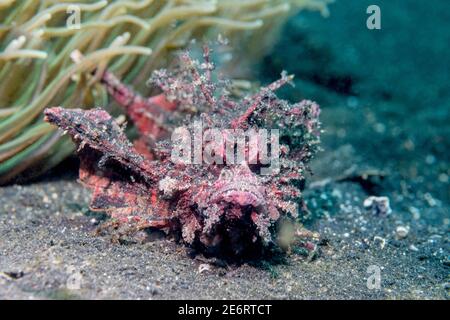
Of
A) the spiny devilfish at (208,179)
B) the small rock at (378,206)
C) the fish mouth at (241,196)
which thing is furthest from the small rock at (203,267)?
the small rock at (378,206)

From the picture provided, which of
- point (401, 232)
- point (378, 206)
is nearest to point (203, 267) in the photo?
point (401, 232)

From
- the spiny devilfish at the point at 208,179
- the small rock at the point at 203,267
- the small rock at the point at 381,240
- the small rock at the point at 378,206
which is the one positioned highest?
the spiny devilfish at the point at 208,179

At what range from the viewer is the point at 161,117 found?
4.13 m

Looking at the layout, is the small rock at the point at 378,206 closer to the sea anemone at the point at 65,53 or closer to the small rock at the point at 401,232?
the small rock at the point at 401,232

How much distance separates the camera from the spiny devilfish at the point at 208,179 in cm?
261

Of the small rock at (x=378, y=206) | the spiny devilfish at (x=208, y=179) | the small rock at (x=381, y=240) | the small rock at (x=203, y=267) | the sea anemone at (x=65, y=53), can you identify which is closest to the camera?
the spiny devilfish at (x=208, y=179)

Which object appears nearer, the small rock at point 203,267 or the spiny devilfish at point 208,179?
the spiny devilfish at point 208,179

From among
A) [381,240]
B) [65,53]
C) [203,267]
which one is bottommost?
[381,240]

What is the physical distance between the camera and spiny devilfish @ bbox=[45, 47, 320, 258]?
2.61m

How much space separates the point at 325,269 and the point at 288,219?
1.50ft

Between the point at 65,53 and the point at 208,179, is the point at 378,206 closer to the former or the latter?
the point at 208,179

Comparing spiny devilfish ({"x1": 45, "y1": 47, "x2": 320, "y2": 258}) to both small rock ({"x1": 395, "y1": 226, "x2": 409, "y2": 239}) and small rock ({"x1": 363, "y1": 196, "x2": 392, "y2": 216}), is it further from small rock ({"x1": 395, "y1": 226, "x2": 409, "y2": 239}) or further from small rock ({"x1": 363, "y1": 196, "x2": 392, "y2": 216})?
small rock ({"x1": 363, "y1": 196, "x2": 392, "y2": 216})

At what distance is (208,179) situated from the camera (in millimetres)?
2742

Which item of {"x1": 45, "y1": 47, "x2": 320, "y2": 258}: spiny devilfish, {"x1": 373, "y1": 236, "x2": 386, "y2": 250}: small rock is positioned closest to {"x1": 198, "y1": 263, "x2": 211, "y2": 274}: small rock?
{"x1": 45, "y1": 47, "x2": 320, "y2": 258}: spiny devilfish
